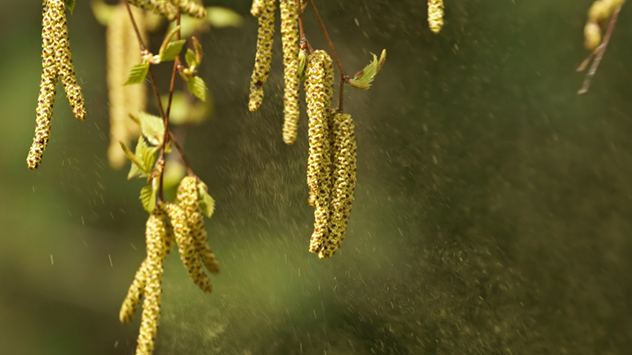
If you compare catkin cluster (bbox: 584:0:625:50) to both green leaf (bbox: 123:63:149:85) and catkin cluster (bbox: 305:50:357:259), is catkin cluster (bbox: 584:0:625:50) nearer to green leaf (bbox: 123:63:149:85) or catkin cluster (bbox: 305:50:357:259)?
catkin cluster (bbox: 305:50:357:259)

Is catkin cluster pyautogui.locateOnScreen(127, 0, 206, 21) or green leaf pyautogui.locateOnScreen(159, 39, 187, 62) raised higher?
catkin cluster pyautogui.locateOnScreen(127, 0, 206, 21)

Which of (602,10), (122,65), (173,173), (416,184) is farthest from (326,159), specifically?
(416,184)

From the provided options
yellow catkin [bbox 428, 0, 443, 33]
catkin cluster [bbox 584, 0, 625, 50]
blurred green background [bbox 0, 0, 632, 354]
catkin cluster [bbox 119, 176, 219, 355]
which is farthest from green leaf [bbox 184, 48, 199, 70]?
blurred green background [bbox 0, 0, 632, 354]

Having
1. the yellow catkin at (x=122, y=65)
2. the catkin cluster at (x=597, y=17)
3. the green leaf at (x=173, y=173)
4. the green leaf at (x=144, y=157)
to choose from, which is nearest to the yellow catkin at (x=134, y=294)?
the green leaf at (x=144, y=157)

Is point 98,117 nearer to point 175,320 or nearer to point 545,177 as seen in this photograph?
point 175,320

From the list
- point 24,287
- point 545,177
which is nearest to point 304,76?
point 545,177

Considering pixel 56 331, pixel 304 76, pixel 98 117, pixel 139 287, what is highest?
pixel 304 76

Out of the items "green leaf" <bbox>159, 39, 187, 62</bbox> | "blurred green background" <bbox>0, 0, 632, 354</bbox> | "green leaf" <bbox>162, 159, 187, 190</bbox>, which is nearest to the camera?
"green leaf" <bbox>159, 39, 187, 62</bbox>

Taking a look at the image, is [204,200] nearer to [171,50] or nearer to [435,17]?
[171,50]
